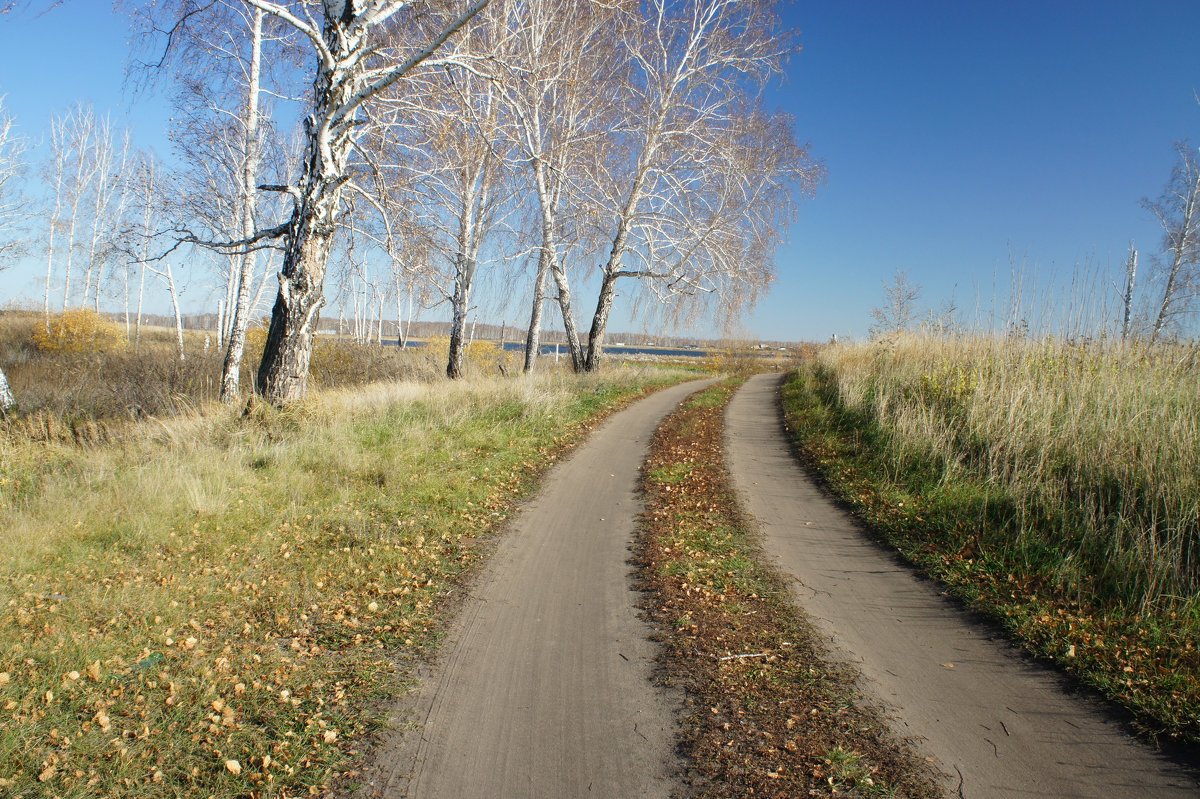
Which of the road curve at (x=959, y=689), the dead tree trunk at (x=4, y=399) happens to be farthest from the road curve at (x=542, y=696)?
the dead tree trunk at (x=4, y=399)

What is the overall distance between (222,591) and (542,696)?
2.56m

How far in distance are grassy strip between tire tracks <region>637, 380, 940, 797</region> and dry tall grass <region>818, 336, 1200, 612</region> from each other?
7.75ft

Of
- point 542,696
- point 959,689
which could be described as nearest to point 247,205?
point 542,696

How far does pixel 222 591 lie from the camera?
4.44 metres

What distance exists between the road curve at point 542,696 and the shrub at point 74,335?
77.0 ft

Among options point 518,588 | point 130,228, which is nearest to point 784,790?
point 518,588

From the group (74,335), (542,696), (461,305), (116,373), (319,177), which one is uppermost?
(319,177)

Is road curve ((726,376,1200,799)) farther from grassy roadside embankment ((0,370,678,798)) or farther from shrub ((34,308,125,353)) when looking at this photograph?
shrub ((34,308,125,353))

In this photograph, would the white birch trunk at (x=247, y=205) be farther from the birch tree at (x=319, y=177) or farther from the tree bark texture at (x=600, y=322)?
the tree bark texture at (x=600, y=322)

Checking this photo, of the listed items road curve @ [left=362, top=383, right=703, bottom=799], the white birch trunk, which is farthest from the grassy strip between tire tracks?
the white birch trunk

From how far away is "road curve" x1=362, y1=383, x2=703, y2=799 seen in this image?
288 centimetres

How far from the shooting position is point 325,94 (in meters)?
8.35

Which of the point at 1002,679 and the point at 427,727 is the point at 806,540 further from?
the point at 427,727

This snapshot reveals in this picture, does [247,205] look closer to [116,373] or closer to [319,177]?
[116,373]
